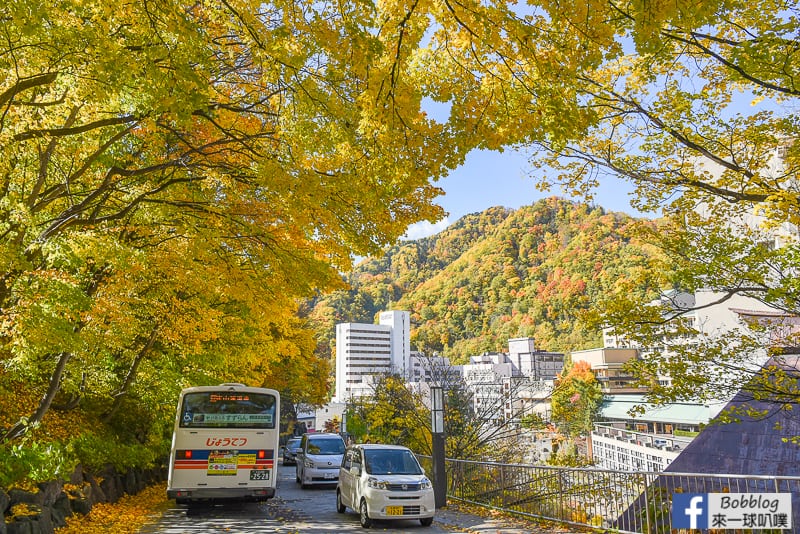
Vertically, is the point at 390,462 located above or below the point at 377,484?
above

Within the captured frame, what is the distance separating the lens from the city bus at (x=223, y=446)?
11977 millimetres

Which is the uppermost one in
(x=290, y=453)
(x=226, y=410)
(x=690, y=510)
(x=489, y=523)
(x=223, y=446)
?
(x=226, y=410)

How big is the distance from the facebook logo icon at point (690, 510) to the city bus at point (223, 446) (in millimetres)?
8460

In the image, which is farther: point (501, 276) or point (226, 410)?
point (501, 276)

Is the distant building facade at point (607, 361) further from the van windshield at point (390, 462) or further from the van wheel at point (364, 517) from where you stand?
the van wheel at point (364, 517)

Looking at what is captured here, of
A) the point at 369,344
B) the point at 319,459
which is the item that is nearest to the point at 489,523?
the point at 319,459

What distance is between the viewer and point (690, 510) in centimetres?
749

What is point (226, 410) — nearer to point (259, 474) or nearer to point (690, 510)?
point (259, 474)

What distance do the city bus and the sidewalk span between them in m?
4.14

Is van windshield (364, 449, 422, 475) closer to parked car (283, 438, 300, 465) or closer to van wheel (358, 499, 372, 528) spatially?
van wheel (358, 499, 372, 528)

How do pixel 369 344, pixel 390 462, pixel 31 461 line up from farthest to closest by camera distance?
pixel 369 344, pixel 390 462, pixel 31 461

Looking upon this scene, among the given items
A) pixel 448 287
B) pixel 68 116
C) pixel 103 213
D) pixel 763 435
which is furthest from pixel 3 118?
pixel 448 287

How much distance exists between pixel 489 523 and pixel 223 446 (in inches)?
241

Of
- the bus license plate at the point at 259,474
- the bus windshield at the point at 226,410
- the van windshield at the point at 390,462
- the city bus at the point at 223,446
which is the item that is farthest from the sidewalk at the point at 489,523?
the bus windshield at the point at 226,410
